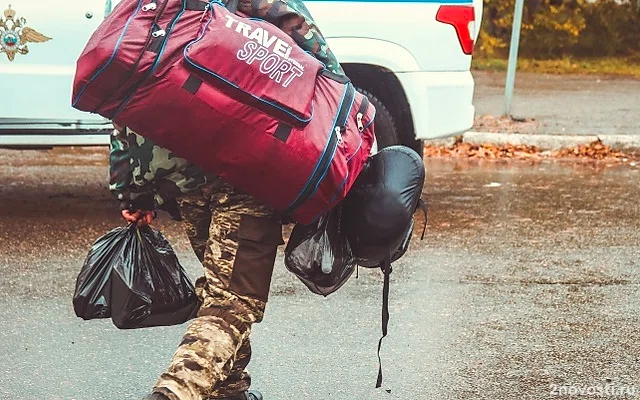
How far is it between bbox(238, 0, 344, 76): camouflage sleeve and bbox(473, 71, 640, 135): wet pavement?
7753 millimetres

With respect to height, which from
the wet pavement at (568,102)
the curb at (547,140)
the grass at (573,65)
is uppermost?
the curb at (547,140)

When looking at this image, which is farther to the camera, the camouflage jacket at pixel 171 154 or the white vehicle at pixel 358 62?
the white vehicle at pixel 358 62

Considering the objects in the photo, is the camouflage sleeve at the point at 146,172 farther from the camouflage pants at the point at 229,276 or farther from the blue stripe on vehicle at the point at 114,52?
the blue stripe on vehicle at the point at 114,52

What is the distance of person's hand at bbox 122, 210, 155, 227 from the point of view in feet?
11.1

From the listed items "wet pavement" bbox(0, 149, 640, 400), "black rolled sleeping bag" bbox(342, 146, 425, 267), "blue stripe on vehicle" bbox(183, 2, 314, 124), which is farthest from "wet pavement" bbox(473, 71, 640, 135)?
"blue stripe on vehicle" bbox(183, 2, 314, 124)

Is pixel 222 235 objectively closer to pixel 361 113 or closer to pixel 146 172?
pixel 146 172

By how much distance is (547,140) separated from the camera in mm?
9977

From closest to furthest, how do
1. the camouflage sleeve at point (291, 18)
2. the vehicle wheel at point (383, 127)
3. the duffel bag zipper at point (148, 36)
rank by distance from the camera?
the duffel bag zipper at point (148, 36) < the camouflage sleeve at point (291, 18) < the vehicle wheel at point (383, 127)

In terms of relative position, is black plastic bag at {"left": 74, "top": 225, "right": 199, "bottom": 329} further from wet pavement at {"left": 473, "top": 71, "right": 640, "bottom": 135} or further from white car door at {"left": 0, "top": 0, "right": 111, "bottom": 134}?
wet pavement at {"left": 473, "top": 71, "right": 640, "bottom": 135}

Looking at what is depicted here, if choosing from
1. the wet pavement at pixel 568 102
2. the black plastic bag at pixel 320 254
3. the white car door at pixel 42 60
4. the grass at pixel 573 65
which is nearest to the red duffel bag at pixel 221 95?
the black plastic bag at pixel 320 254

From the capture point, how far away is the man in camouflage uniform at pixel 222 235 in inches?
118

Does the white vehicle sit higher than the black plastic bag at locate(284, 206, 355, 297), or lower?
lower

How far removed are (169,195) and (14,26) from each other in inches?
138

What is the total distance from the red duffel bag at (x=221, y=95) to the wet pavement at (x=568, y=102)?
26.0ft
